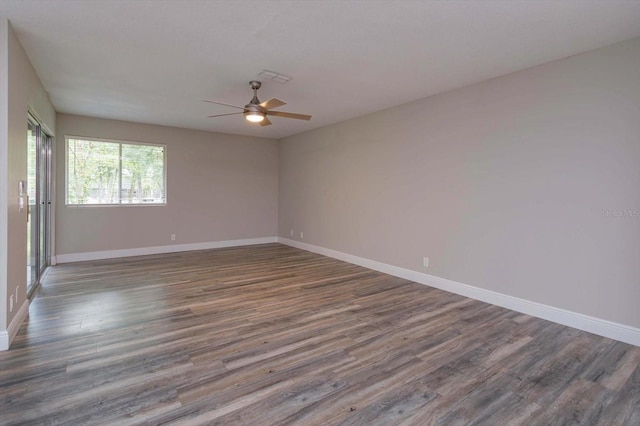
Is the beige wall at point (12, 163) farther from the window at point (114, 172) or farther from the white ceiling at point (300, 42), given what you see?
the window at point (114, 172)

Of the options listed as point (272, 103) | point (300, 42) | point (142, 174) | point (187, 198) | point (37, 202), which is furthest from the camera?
point (187, 198)

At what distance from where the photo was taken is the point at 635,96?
2887 mm

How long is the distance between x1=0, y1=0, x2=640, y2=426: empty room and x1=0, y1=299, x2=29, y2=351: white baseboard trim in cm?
2

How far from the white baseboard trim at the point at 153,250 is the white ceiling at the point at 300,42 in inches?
113

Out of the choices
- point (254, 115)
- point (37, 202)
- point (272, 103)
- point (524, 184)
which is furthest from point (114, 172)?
point (524, 184)

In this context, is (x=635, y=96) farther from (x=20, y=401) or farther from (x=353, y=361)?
(x=20, y=401)

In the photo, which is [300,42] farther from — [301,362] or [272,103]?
[301,362]

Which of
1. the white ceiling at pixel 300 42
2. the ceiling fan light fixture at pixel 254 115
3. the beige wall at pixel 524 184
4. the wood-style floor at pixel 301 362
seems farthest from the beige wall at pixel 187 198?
the ceiling fan light fixture at pixel 254 115

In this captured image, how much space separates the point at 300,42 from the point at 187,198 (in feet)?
16.4

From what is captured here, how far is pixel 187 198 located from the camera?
7.07 metres

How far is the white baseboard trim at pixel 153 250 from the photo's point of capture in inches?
234

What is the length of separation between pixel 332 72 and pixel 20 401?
147 inches

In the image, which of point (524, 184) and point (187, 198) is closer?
point (524, 184)

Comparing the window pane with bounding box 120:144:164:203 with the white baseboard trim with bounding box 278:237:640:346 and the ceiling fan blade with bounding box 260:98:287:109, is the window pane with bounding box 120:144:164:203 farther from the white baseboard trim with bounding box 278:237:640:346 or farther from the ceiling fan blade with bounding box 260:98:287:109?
the white baseboard trim with bounding box 278:237:640:346
